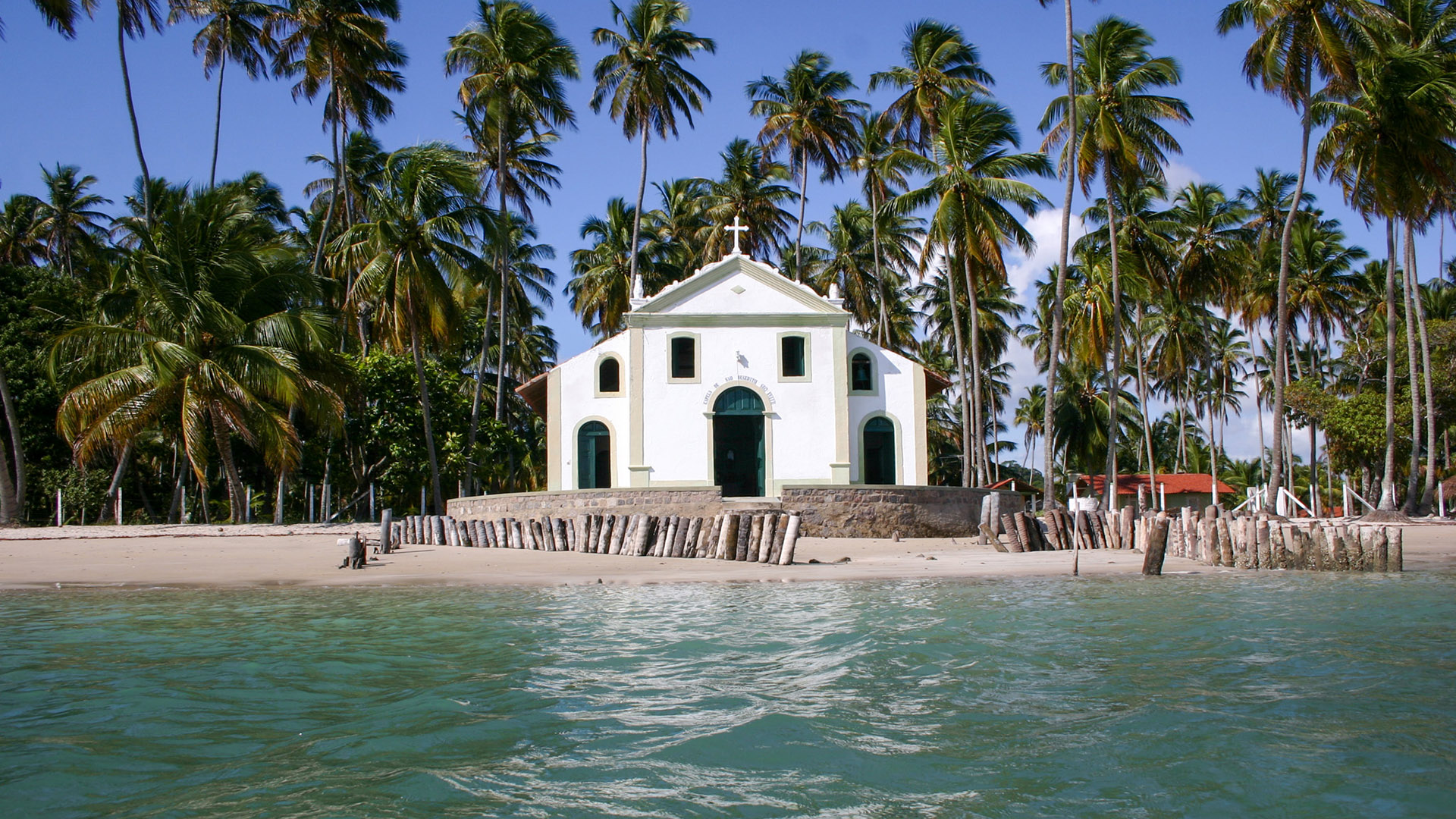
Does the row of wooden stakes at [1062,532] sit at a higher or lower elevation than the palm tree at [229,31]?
lower

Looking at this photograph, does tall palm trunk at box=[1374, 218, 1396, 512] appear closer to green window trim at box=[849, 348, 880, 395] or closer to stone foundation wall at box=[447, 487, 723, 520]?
green window trim at box=[849, 348, 880, 395]

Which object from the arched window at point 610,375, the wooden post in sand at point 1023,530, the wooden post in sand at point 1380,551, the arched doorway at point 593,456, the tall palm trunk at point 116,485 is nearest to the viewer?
the wooden post in sand at point 1380,551

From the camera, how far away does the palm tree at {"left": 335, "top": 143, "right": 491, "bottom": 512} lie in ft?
102

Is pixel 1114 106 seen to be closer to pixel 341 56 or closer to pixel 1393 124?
pixel 1393 124

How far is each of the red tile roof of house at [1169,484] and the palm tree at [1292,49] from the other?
24040mm

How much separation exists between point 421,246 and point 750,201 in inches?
690

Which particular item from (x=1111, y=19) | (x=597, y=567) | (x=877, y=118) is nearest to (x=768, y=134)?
(x=877, y=118)

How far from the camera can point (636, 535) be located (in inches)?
759

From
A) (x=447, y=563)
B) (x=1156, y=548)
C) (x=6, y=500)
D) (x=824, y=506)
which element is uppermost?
(x=6, y=500)

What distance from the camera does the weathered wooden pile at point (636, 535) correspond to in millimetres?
17984

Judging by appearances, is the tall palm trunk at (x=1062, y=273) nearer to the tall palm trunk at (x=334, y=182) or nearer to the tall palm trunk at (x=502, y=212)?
the tall palm trunk at (x=502, y=212)

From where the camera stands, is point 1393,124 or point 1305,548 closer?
point 1305,548

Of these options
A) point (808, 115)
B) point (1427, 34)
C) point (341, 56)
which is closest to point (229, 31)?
point (341, 56)

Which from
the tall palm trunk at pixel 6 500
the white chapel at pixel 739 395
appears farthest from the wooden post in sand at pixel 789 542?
the tall palm trunk at pixel 6 500
